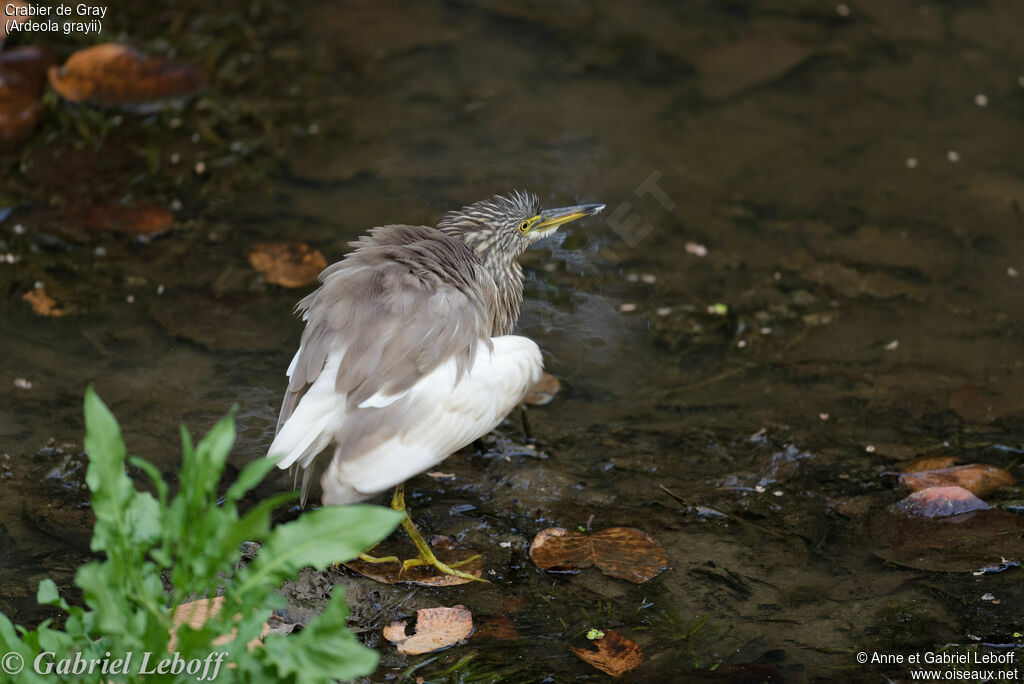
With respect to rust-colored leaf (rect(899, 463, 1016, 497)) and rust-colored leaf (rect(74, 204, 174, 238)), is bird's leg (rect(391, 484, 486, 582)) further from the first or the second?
rust-colored leaf (rect(74, 204, 174, 238))

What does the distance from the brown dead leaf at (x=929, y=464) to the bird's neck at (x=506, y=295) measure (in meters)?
1.72

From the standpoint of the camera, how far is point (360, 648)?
2.23 metres

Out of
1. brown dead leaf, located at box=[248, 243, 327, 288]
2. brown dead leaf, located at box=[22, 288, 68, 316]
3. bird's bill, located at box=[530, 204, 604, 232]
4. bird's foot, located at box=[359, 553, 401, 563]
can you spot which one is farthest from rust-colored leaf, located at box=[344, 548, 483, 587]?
brown dead leaf, located at box=[22, 288, 68, 316]

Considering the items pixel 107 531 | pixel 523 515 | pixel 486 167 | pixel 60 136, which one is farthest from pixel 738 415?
pixel 60 136

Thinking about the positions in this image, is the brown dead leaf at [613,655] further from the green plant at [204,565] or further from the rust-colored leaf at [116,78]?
the rust-colored leaf at [116,78]

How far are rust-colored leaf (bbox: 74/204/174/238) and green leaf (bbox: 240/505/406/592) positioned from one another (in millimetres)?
3324

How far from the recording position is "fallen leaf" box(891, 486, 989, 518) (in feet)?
12.0

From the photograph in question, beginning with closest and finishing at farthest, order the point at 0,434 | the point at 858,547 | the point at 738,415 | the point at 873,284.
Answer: the point at 858,547
the point at 0,434
the point at 738,415
the point at 873,284

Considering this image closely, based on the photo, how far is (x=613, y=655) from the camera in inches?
122

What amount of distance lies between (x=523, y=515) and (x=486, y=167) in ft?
8.65

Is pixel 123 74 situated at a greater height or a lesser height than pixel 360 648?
greater

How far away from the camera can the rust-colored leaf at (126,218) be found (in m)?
5.16

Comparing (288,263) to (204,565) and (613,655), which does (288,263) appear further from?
(204,565)

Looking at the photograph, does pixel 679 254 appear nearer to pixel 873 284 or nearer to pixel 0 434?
pixel 873 284
